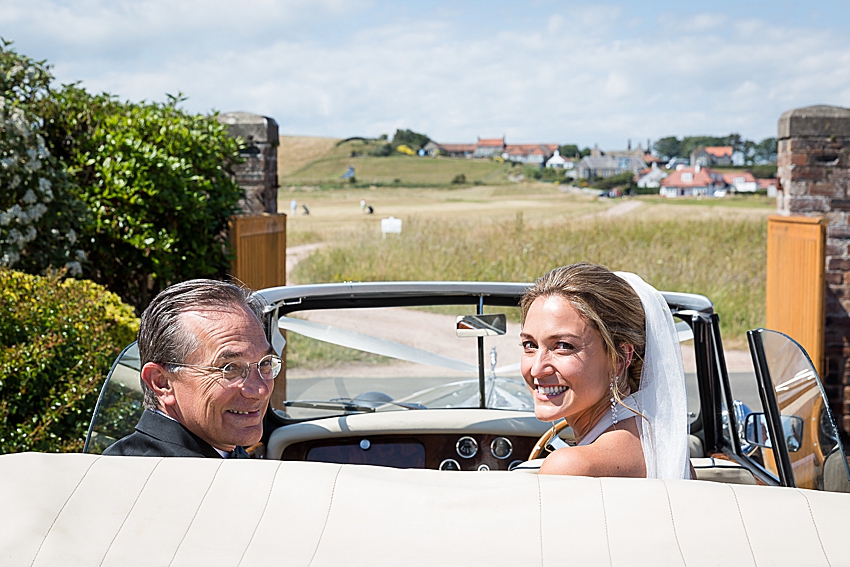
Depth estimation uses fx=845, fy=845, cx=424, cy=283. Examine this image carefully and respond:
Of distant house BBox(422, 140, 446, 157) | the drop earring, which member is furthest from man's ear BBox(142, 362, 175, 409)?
distant house BBox(422, 140, 446, 157)

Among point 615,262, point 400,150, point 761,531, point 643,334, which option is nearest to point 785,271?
point 643,334

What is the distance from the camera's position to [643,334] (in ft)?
6.64

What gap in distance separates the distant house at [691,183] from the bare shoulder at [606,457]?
59.4m

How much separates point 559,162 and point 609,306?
75213mm

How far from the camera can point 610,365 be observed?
6.50 feet

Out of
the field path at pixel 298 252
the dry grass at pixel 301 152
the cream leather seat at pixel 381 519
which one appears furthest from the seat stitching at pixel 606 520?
the dry grass at pixel 301 152

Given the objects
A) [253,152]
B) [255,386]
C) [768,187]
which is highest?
[768,187]

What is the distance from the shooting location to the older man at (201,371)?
6.50 feet

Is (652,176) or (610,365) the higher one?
(652,176)

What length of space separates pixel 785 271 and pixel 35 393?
5301 mm

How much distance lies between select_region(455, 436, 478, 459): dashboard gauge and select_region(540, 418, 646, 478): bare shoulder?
4.23 feet

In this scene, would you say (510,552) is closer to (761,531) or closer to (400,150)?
(761,531)

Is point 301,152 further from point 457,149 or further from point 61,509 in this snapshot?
point 61,509

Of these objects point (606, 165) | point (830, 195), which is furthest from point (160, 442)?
point (606, 165)
